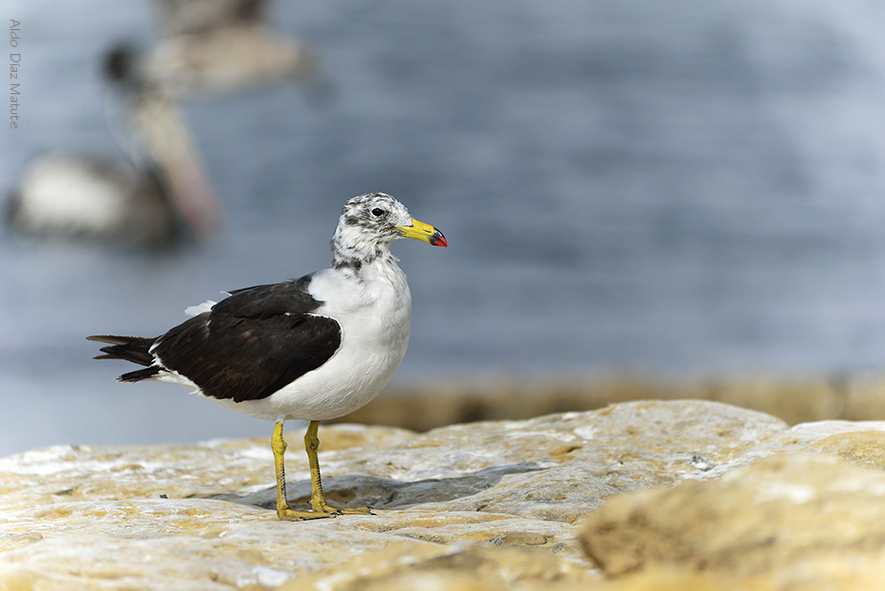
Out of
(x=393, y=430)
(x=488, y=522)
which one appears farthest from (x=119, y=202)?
(x=488, y=522)

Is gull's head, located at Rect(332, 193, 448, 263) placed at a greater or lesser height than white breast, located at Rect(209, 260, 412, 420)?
greater

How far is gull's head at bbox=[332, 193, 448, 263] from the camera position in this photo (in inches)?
203

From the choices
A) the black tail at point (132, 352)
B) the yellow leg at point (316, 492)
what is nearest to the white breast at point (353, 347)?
the yellow leg at point (316, 492)

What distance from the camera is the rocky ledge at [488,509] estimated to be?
2.67 metres

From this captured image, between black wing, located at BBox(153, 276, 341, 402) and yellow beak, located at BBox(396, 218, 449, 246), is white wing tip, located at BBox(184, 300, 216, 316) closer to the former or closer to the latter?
black wing, located at BBox(153, 276, 341, 402)

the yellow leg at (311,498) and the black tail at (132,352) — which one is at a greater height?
the black tail at (132,352)

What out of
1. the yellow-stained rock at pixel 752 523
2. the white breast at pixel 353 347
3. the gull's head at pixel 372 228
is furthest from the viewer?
the gull's head at pixel 372 228

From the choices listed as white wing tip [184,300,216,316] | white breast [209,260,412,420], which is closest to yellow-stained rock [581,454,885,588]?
white breast [209,260,412,420]

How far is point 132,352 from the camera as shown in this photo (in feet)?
18.8

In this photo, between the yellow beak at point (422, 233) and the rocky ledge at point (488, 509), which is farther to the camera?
the yellow beak at point (422, 233)

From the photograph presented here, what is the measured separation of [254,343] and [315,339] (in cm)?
44

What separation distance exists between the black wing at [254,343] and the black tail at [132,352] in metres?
0.14

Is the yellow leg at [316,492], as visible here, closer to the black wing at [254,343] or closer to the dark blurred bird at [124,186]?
the black wing at [254,343]

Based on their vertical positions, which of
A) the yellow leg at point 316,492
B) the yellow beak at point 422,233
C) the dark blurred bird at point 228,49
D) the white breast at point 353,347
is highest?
the dark blurred bird at point 228,49
